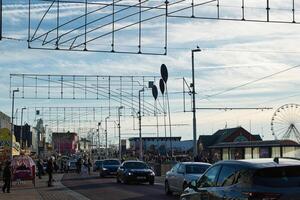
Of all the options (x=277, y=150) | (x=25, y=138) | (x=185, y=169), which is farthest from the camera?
(x=25, y=138)

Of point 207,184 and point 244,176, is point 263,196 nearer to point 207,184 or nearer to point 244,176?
point 244,176

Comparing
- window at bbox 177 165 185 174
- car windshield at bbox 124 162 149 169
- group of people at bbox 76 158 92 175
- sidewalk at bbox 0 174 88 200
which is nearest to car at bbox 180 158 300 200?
window at bbox 177 165 185 174

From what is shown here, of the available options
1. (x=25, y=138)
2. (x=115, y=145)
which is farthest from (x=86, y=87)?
(x=115, y=145)

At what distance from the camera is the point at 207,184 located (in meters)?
12.4

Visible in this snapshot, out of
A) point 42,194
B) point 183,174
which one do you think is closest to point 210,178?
point 183,174

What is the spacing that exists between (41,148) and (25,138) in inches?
709

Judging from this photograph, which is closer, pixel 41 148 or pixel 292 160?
pixel 292 160

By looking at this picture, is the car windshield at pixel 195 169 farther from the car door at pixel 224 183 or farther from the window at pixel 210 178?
the car door at pixel 224 183

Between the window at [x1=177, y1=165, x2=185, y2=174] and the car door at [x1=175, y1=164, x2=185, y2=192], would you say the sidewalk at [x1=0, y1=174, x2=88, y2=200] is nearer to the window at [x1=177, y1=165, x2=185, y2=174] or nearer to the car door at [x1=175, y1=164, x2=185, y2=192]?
the car door at [x1=175, y1=164, x2=185, y2=192]

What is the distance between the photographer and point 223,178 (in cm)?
1169

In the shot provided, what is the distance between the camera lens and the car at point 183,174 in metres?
24.7

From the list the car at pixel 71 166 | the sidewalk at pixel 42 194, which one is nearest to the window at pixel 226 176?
the sidewalk at pixel 42 194

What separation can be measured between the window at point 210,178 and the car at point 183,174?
460 inches

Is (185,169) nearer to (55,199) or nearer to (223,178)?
(55,199)
